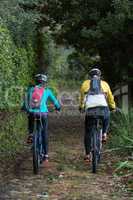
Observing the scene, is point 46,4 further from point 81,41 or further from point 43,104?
point 43,104

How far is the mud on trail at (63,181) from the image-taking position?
9.12 meters

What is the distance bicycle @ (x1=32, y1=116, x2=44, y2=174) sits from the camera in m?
10.7

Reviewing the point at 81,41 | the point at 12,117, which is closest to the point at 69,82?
the point at 81,41

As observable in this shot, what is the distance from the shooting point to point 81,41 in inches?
724

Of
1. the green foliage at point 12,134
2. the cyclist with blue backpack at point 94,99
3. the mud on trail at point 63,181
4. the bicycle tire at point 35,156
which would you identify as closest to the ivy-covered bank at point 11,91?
the green foliage at point 12,134

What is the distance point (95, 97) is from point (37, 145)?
1.39 m

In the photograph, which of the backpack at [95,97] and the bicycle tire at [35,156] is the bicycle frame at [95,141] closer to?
the backpack at [95,97]

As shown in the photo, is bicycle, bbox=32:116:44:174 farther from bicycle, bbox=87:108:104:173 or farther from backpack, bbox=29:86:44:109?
bicycle, bbox=87:108:104:173

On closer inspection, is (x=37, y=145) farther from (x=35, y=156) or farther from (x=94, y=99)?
(x=94, y=99)

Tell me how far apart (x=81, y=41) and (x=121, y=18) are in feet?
8.20

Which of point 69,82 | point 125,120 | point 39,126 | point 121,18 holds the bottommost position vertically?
point 69,82

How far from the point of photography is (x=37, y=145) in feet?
35.8

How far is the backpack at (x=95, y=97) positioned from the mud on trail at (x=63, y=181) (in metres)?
1.21

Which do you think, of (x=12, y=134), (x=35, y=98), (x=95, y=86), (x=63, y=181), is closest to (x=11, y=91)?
(x=12, y=134)
